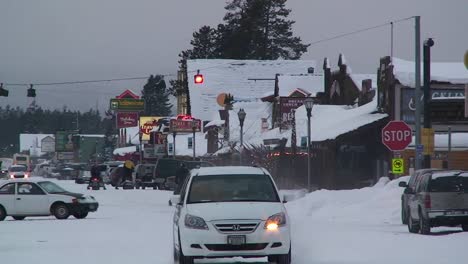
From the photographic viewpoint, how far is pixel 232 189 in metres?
16.2

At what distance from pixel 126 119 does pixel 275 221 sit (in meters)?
78.7

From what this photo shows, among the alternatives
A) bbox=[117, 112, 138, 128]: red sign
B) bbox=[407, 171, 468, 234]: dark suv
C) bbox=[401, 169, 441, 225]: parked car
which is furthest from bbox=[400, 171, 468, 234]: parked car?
bbox=[117, 112, 138, 128]: red sign

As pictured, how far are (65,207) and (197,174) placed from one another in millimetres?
16038

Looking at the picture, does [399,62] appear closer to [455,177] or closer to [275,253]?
[455,177]

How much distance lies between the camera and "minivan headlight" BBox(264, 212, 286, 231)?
48.8 feet

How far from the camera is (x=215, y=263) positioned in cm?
1683

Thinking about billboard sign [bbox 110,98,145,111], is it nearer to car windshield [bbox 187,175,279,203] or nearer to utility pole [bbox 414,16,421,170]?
utility pole [bbox 414,16,421,170]

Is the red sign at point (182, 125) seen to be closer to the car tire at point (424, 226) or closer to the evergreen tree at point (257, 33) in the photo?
the evergreen tree at point (257, 33)

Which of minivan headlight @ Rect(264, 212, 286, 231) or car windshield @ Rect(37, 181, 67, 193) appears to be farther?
car windshield @ Rect(37, 181, 67, 193)

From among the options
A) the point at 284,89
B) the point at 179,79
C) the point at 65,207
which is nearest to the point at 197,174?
the point at 65,207

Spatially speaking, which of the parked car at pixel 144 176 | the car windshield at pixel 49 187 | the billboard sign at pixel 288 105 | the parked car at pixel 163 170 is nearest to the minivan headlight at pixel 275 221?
the car windshield at pixel 49 187

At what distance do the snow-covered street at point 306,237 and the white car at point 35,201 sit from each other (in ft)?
2.46

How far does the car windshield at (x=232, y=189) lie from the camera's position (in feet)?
52.3

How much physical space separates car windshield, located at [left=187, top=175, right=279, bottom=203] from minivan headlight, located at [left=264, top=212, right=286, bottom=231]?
2.83 feet
